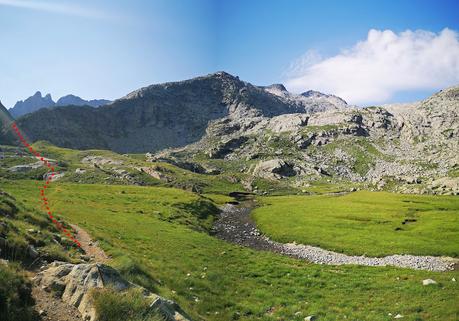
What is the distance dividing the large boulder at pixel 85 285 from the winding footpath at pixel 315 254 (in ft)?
118

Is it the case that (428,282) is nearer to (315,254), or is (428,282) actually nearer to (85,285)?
(315,254)

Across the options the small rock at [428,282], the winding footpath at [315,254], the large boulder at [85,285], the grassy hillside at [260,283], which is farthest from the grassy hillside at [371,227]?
the large boulder at [85,285]

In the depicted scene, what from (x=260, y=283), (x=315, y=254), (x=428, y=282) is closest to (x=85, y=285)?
(x=260, y=283)

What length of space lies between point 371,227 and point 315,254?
20.9 meters

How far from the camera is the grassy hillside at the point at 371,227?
55.3 meters

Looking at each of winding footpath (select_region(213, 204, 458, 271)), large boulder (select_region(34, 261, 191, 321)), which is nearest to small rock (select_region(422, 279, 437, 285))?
winding footpath (select_region(213, 204, 458, 271))

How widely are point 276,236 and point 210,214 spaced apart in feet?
88.0

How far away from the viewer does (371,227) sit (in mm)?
68625

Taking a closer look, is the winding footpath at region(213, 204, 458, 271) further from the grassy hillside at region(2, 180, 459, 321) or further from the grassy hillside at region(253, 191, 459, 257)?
the grassy hillside at region(2, 180, 459, 321)

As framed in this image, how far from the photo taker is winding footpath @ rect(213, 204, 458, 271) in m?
47.9

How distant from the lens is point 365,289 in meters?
32.3

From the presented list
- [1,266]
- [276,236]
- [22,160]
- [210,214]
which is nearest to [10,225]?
[1,266]

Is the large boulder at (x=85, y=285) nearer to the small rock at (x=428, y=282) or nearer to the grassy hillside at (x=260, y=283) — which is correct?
the grassy hillside at (x=260, y=283)

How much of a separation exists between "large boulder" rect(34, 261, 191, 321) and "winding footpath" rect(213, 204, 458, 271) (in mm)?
35822
